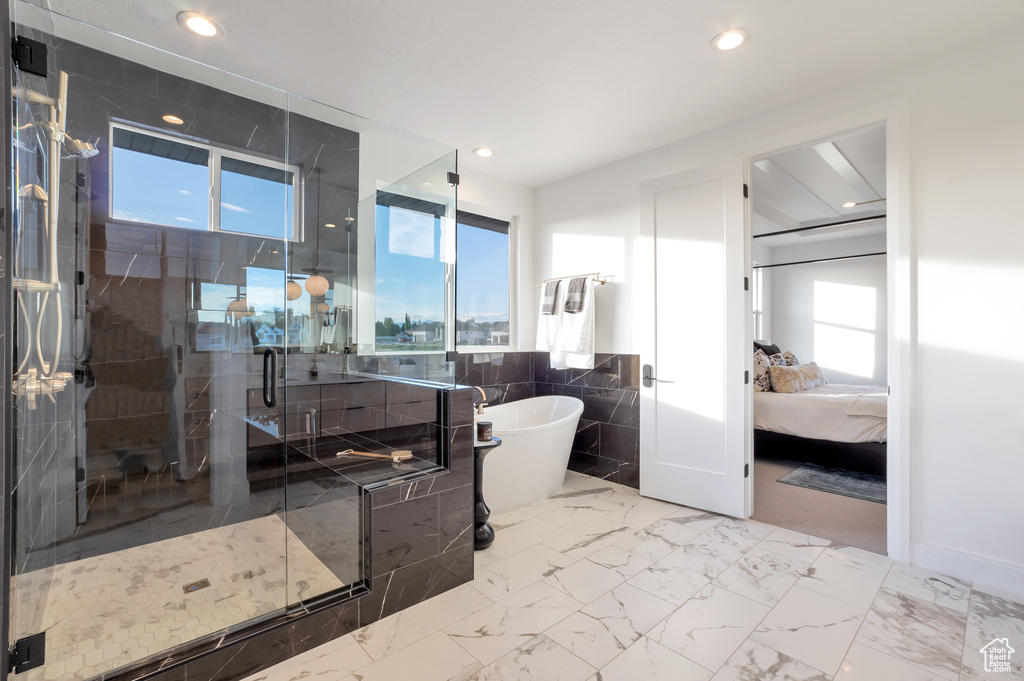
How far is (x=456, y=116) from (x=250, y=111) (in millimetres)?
1323

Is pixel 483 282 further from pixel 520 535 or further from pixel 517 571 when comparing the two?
pixel 517 571

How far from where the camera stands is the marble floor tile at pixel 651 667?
1.55m

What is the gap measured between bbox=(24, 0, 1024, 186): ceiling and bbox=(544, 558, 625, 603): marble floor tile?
256cm

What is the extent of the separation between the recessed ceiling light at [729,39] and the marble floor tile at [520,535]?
8.87ft

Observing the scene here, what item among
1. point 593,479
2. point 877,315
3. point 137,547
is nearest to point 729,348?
point 593,479

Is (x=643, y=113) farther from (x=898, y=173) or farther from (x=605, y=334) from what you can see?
(x=605, y=334)

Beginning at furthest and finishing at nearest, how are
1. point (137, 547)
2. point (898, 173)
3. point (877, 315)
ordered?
point (877, 315) → point (898, 173) → point (137, 547)

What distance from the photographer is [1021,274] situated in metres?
2.07

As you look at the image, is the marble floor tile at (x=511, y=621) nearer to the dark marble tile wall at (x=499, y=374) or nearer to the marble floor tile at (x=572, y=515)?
the marble floor tile at (x=572, y=515)

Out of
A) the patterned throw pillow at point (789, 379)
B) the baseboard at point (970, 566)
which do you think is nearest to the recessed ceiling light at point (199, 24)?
the baseboard at point (970, 566)

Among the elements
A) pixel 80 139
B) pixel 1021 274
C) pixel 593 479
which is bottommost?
pixel 593 479

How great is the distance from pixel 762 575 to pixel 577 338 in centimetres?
203

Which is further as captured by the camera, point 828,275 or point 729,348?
point 828,275

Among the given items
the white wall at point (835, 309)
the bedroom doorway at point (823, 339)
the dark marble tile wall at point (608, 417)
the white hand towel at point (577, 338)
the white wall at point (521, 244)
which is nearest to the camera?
the bedroom doorway at point (823, 339)
